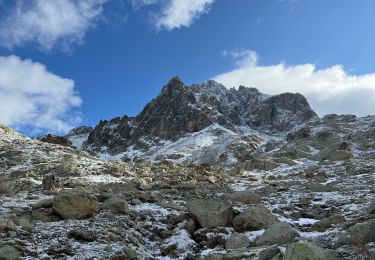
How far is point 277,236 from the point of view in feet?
47.8

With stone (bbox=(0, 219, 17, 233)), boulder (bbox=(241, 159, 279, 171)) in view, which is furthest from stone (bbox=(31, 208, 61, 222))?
boulder (bbox=(241, 159, 279, 171))

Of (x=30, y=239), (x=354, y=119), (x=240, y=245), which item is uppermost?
(x=354, y=119)

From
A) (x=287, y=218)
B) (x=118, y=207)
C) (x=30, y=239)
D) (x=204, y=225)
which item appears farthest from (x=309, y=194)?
(x=30, y=239)

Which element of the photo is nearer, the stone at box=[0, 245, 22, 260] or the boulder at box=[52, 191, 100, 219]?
the stone at box=[0, 245, 22, 260]

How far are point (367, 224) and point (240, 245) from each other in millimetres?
4333

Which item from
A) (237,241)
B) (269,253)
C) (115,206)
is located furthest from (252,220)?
(115,206)

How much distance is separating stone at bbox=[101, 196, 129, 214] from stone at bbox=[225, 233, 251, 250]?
520 centimetres

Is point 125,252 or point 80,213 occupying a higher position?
point 80,213

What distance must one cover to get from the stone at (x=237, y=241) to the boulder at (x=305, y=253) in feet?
13.4

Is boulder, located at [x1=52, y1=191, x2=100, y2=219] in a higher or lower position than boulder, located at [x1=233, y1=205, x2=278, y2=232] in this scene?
higher

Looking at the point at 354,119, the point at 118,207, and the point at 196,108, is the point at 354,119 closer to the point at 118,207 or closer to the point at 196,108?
the point at 196,108

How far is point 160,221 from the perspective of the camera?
60.9 feet

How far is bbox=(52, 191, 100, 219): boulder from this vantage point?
16.5 m

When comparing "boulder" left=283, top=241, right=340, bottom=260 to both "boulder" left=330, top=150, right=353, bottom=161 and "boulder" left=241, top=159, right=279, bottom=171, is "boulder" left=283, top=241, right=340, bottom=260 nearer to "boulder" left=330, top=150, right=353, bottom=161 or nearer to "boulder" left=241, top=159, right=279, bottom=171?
"boulder" left=330, top=150, right=353, bottom=161
